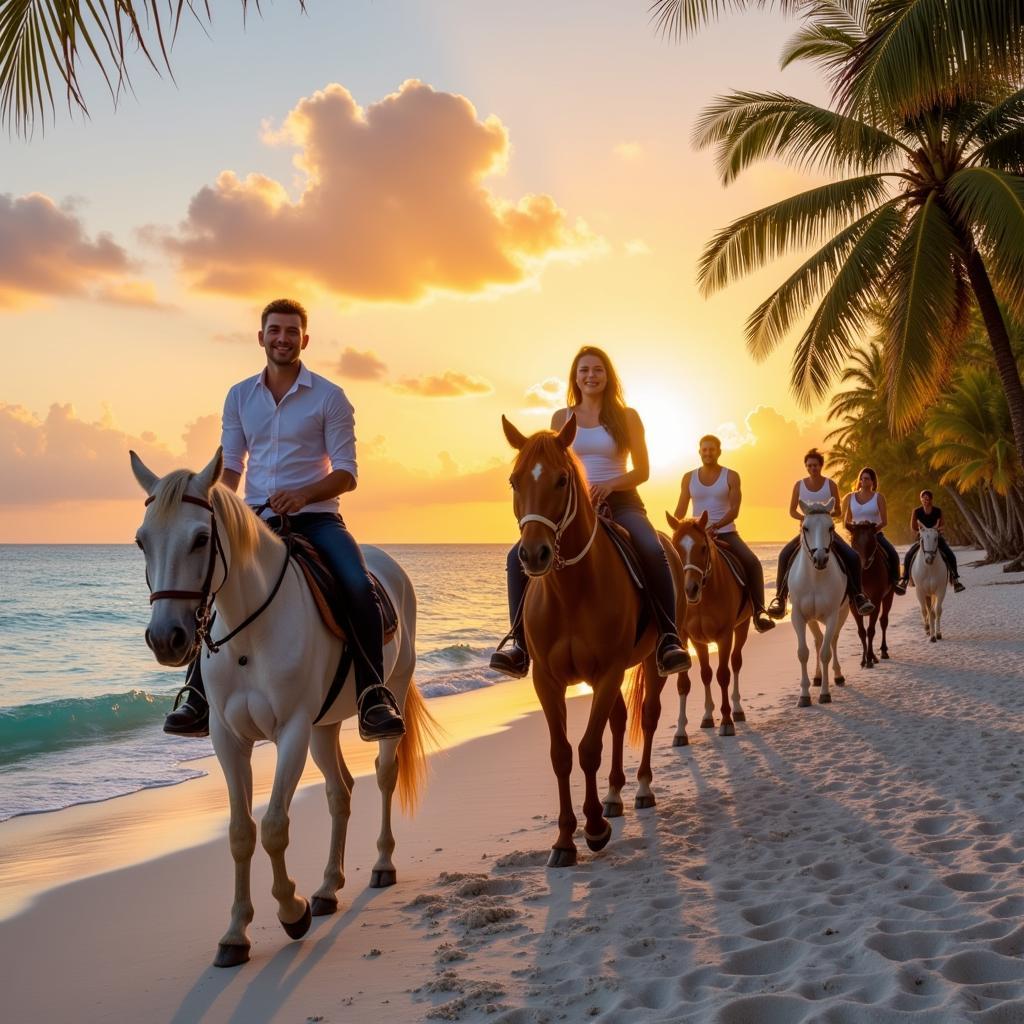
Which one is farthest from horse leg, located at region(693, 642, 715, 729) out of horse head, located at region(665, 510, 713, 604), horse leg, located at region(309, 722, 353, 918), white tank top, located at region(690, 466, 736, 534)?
horse leg, located at region(309, 722, 353, 918)

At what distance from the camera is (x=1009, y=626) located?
18.1m

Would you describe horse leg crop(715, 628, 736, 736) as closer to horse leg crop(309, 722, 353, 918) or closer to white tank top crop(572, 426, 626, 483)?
white tank top crop(572, 426, 626, 483)

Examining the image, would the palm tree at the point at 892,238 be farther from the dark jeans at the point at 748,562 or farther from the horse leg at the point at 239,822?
the horse leg at the point at 239,822

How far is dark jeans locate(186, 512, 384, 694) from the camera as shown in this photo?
15.0ft

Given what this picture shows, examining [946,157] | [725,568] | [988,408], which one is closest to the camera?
[725,568]

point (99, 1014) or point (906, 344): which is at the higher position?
point (906, 344)

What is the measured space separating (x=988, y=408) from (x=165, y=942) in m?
38.9

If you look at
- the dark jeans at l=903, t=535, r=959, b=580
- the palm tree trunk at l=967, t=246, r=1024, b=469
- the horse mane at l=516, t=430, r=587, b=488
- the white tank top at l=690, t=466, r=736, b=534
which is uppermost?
the palm tree trunk at l=967, t=246, r=1024, b=469

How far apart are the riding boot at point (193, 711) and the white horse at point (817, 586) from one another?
7697mm

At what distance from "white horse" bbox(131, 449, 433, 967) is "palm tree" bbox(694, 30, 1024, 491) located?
38.3ft

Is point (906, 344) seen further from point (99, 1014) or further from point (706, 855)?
point (99, 1014)

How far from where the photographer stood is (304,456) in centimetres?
473

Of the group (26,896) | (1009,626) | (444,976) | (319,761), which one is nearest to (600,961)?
(444,976)

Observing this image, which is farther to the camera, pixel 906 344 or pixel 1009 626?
pixel 1009 626
